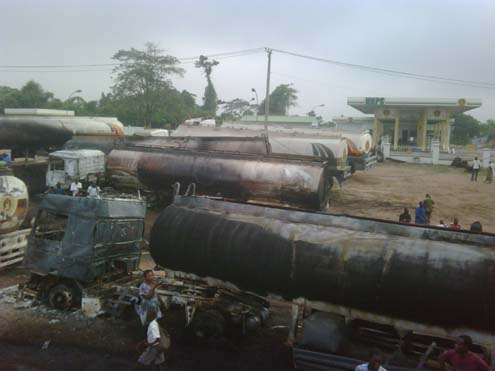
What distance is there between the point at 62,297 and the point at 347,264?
230 inches

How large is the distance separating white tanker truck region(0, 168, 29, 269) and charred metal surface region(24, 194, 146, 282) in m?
2.96

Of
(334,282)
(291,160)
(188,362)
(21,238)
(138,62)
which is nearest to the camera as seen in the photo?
(334,282)

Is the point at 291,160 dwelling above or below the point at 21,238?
above

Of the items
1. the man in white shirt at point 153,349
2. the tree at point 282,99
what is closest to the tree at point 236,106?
the tree at point 282,99

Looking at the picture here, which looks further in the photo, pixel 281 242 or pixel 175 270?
pixel 175 270

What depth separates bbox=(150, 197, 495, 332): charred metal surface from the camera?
21.5 feet

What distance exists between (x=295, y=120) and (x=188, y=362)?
223 feet

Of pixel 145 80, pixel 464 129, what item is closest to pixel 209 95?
pixel 145 80

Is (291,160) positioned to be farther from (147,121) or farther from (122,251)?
(147,121)

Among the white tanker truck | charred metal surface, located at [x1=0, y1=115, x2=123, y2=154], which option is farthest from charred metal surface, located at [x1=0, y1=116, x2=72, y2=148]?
the white tanker truck

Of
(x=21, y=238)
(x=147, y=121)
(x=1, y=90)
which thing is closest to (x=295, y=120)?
(x=147, y=121)

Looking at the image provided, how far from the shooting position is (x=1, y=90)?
202 ft

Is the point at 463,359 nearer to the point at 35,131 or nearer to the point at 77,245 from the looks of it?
the point at 77,245

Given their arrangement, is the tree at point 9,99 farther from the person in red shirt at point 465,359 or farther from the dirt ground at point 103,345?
the person in red shirt at point 465,359
